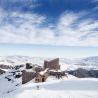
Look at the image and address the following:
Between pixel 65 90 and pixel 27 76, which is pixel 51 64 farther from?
pixel 65 90

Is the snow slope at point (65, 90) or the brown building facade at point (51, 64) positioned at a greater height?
the brown building facade at point (51, 64)

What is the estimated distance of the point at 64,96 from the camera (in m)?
34.5

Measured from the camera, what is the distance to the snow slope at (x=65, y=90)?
34.9m

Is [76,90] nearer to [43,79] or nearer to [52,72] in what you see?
[43,79]

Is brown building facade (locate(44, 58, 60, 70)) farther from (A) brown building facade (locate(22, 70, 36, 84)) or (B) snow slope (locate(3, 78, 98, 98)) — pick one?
(B) snow slope (locate(3, 78, 98, 98))

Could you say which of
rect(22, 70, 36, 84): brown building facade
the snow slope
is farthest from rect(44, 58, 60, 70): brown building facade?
the snow slope

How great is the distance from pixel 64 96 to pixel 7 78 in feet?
309

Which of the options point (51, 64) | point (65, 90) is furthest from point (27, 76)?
point (65, 90)

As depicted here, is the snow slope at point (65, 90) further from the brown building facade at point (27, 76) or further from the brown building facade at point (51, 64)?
the brown building facade at point (51, 64)

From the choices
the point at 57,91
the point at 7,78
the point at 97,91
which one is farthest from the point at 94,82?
the point at 7,78

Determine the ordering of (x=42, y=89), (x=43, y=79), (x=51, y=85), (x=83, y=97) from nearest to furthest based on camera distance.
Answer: (x=83, y=97) < (x=42, y=89) < (x=51, y=85) < (x=43, y=79)

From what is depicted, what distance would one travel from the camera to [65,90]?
38625 mm

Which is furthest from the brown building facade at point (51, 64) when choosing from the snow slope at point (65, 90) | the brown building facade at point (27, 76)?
the snow slope at point (65, 90)

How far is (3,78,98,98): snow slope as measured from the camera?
34.9 metres
